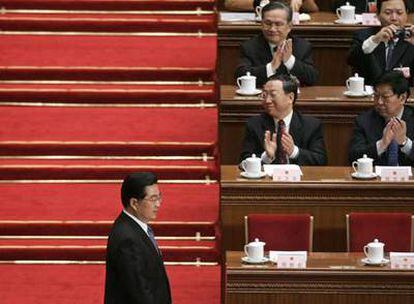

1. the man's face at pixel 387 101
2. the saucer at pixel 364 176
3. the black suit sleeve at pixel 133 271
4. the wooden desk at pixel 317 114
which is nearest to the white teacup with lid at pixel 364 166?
the saucer at pixel 364 176

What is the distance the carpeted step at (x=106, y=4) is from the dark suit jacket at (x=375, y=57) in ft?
2.96

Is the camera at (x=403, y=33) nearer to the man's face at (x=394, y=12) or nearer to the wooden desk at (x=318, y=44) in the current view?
the man's face at (x=394, y=12)

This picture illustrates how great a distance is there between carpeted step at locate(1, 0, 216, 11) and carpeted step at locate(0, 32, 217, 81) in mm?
169

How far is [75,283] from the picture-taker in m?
5.04

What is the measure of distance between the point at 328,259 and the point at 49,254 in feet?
3.61

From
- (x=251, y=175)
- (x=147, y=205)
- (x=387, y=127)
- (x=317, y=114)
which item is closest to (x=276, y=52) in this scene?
(x=317, y=114)

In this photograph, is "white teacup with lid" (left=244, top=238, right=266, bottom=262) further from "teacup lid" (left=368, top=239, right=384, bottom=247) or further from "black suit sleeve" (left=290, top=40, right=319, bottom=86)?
"black suit sleeve" (left=290, top=40, right=319, bottom=86)

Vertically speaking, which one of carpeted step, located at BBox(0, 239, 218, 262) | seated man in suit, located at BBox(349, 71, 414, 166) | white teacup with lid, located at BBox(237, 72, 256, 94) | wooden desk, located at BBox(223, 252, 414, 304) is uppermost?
white teacup with lid, located at BBox(237, 72, 256, 94)

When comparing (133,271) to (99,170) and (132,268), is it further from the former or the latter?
(99,170)

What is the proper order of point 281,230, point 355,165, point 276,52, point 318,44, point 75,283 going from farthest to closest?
point 318,44
point 276,52
point 355,165
point 75,283
point 281,230

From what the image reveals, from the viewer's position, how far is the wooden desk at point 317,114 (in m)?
5.62

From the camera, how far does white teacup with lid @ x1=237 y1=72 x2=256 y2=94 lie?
5.62 meters

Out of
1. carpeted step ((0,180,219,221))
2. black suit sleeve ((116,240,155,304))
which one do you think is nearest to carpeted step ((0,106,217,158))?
carpeted step ((0,180,219,221))

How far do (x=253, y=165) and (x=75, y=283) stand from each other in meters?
0.72
